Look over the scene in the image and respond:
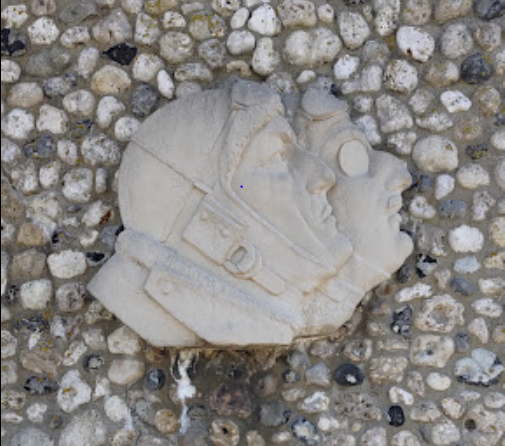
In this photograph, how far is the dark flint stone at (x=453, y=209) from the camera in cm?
319

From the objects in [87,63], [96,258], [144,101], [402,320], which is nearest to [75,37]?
[87,63]

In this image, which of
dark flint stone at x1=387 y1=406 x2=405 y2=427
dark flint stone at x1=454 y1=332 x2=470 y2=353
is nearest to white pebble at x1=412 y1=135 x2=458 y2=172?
dark flint stone at x1=454 y1=332 x2=470 y2=353

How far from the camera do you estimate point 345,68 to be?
10.8ft

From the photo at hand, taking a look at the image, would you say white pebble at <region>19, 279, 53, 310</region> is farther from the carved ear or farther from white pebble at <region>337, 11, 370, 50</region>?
white pebble at <region>337, 11, 370, 50</region>

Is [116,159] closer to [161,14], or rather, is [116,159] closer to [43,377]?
[161,14]

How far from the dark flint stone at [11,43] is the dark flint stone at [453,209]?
4.80 feet

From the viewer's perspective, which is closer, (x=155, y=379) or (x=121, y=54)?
(x=155, y=379)

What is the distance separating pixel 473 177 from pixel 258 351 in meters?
0.88

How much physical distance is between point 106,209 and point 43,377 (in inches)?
22.3

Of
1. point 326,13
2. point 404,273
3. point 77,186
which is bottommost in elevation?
point 404,273

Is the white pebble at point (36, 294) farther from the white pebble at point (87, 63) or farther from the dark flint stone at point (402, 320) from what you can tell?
the dark flint stone at point (402, 320)

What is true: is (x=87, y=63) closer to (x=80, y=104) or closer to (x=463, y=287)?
(x=80, y=104)

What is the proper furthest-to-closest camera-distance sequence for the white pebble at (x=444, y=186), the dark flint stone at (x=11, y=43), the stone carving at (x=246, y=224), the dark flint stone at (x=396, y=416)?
1. the dark flint stone at (x=11, y=43)
2. the white pebble at (x=444, y=186)
3. the dark flint stone at (x=396, y=416)
4. the stone carving at (x=246, y=224)

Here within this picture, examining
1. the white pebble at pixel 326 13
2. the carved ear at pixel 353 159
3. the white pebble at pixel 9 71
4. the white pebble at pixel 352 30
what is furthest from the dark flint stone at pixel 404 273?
the white pebble at pixel 9 71
